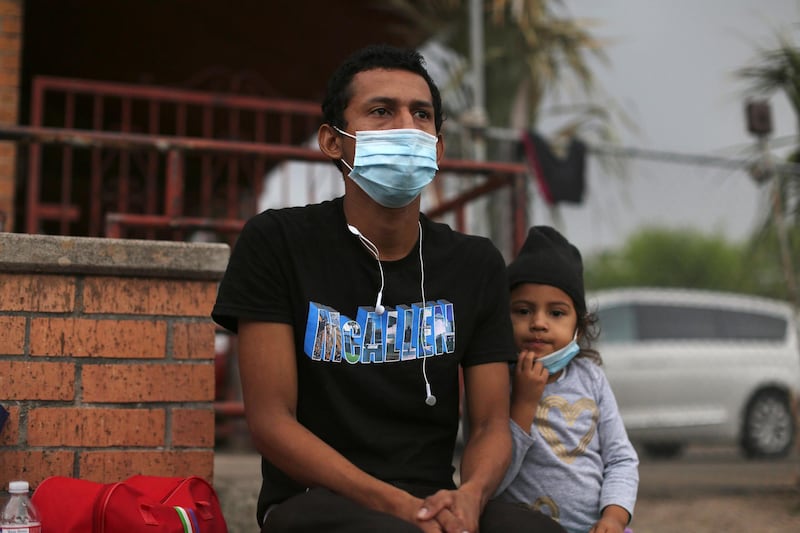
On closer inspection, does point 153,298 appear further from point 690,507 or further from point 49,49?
point 49,49

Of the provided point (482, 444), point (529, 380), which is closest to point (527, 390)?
point (529, 380)

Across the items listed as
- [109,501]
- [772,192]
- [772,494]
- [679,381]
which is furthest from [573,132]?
[109,501]

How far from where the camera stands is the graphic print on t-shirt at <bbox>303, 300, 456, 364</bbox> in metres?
2.35

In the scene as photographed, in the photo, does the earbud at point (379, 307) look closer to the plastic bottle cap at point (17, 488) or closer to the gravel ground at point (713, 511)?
the plastic bottle cap at point (17, 488)

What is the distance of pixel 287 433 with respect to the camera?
2.25 m

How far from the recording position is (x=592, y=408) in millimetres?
2826

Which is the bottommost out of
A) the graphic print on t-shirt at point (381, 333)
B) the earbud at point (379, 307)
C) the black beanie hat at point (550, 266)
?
the graphic print on t-shirt at point (381, 333)

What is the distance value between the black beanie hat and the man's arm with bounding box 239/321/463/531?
2.98 ft

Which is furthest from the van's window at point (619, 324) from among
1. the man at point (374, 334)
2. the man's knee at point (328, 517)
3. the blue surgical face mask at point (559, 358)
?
the man's knee at point (328, 517)

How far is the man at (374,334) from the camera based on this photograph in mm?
2230

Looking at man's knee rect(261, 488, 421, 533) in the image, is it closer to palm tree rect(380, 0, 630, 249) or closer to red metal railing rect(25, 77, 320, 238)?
red metal railing rect(25, 77, 320, 238)

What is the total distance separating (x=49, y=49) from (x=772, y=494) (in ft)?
24.8

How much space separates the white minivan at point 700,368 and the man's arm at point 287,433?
26.2 feet

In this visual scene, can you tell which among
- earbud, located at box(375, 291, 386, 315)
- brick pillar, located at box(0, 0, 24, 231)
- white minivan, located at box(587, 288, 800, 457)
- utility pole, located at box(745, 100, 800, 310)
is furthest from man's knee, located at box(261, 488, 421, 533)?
white minivan, located at box(587, 288, 800, 457)
